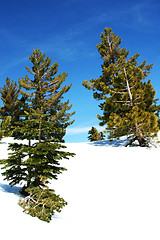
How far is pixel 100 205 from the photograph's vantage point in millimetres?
5734

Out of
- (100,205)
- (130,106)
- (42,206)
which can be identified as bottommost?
(100,205)

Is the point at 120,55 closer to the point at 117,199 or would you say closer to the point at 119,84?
the point at 119,84

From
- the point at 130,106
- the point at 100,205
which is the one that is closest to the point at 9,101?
the point at 130,106

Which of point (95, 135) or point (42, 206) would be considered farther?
point (95, 135)

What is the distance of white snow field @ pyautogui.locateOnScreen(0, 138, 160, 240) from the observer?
353 centimetres

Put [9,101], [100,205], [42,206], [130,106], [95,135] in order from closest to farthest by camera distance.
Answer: [42,206]
[100,205]
[130,106]
[9,101]
[95,135]

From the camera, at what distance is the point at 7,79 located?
92.7 feet

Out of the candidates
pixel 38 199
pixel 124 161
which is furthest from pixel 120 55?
pixel 38 199

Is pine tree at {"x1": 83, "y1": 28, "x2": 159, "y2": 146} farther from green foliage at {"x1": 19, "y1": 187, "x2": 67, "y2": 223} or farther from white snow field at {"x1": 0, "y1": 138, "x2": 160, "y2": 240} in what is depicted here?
green foliage at {"x1": 19, "y1": 187, "x2": 67, "y2": 223}

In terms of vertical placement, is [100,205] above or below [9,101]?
below

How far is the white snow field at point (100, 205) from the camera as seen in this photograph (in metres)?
3.53

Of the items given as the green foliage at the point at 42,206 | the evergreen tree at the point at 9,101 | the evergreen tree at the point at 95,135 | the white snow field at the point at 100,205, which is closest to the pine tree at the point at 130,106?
the white snow field at the point at 100,205

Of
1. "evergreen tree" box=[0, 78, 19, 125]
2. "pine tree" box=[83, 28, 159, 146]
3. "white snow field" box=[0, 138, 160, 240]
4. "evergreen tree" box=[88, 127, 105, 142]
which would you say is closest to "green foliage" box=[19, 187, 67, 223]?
"white snow field" box=[0, 138, 160, 240]

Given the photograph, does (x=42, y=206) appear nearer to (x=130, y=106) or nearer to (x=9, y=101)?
(x=130, y=106)
